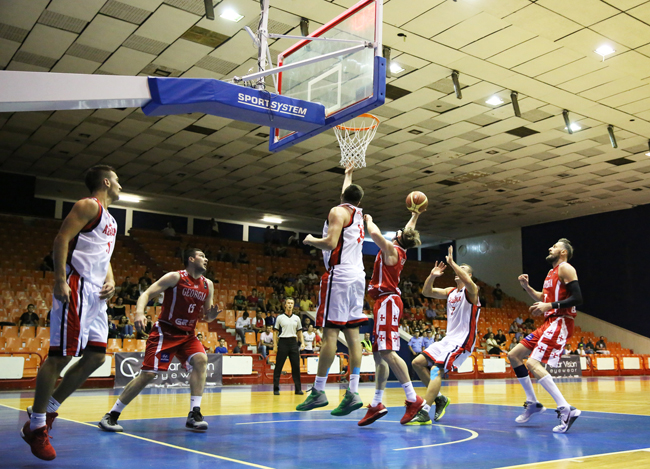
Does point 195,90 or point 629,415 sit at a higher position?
point 195,90

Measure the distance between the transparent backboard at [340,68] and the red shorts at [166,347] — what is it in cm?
277

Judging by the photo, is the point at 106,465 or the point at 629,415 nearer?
the point at 106,465

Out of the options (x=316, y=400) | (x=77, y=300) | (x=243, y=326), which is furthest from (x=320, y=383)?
(x=243, y=326)

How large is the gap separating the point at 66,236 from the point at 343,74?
4.07 meters

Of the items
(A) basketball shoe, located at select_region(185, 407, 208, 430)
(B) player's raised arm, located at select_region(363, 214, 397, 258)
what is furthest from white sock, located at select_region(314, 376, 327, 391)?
(B) player's raised arm, located at select_region(363, 214, 397, 258)

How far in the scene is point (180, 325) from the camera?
6.06 metres

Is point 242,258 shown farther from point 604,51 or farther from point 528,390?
point 528,390

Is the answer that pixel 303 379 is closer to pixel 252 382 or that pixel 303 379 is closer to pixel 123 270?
pixel 252 382

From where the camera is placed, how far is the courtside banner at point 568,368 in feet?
63.0

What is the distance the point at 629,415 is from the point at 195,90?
6.52 metres

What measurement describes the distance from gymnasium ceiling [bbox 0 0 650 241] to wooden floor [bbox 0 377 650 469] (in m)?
6.67

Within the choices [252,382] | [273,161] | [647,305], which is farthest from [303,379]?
[647,305]

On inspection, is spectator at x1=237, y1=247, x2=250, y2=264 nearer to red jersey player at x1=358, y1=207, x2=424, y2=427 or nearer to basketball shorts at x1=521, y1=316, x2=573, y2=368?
red jersey player at x1=358, y1=207, x2=424, y2=427

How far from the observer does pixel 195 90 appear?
5.25 m
